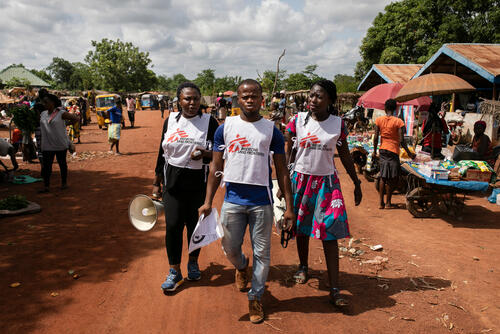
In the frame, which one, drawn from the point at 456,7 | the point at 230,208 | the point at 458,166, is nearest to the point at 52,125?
the point at 230,208

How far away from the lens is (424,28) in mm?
23906

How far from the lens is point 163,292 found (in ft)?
11.9

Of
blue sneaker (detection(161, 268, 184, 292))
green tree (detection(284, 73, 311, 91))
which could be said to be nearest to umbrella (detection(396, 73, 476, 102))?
blue sneaker (detection(161, 268, 184, 292))

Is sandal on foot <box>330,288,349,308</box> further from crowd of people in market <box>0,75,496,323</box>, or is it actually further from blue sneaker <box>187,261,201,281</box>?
blue sneaker <box>187,261,201,281</box>

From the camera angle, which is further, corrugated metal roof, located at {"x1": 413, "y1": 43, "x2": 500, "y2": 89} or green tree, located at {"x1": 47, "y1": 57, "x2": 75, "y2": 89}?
green tree, located at {"x1": 47, "y1": 57, "x2": 75, "y2": 89}

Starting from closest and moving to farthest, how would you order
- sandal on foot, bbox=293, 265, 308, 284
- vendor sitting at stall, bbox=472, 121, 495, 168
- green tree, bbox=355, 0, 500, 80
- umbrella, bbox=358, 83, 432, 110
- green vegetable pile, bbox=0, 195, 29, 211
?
sandal on foot, bbox=293, 265, 308, 284, green vegetable pile, bbox=0, 195, 29, 211, vendor sitting at stall, bbox=472, 121, 495, 168, umbrella, bbox=358, 83, 432, 110, green tree, bbox=355, 0, 500, 80

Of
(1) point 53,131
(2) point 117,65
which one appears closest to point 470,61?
(1) point 53,131

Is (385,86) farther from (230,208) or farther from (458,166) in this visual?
(230,208)

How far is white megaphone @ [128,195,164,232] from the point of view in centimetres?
367

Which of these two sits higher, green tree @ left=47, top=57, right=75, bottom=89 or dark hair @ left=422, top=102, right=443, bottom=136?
green tree @ left=47, top=57, right=75, bottom=89

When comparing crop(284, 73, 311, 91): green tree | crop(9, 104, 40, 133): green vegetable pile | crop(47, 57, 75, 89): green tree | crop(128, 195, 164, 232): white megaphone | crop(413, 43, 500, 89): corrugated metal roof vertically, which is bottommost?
crop(128, 195, 164, 232): white megaphone

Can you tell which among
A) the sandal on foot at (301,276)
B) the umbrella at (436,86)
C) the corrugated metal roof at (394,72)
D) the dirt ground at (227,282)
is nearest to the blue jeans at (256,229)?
the dirt ground at (227,282)

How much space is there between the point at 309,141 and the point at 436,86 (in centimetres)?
586

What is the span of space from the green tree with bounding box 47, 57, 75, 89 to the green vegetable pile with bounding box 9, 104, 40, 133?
94.1 m
